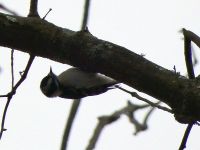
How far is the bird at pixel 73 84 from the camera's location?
404 cm

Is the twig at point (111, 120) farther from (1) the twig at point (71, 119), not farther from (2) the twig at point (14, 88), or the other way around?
(2) the twig at point (14, 88)

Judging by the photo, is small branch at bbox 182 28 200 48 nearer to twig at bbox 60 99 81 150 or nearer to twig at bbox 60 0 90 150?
twig at bbox 60 0 90 150

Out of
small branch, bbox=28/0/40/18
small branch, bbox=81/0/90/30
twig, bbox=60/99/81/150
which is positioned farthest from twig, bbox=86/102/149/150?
small branch, bbox=28/0/40/18

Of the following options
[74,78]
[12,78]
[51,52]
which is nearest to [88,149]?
[12,78]

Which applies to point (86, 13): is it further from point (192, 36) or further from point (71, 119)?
point (192, 36)

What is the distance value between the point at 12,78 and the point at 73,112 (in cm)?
66

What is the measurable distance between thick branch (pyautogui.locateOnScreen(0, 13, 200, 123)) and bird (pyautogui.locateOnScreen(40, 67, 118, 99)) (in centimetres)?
187

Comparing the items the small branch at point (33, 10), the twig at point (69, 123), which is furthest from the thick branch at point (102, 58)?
the twig at point (69, 123)

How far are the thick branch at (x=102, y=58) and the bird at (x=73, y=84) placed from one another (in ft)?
6.12

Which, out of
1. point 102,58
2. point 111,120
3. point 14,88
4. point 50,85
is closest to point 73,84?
point 50,85

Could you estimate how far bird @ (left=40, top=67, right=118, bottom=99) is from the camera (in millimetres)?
4039

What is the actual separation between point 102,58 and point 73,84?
2.25m

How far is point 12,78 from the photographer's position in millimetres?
2375

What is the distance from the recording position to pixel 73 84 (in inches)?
166
